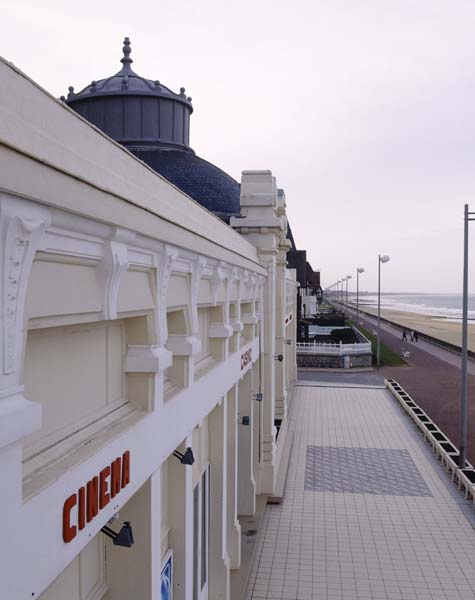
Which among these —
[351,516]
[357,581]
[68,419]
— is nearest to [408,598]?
[357,581]

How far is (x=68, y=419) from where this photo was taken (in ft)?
9.85

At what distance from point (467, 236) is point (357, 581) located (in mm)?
9235

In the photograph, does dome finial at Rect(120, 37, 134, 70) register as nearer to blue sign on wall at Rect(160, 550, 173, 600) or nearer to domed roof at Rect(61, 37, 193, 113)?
domed roof at Rect(61, 37, 193, 113)

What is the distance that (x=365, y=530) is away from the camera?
10617 millimetres

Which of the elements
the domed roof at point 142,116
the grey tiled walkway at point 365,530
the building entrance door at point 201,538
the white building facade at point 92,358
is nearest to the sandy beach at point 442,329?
the grey tiled walkway at point 365,530

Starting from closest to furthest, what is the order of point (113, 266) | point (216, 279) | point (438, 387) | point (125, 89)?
1. point (113, 266)
2. point (216, 279)
3. point (125, 89)
4. point (438, 387)

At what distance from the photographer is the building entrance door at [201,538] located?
6533 mm

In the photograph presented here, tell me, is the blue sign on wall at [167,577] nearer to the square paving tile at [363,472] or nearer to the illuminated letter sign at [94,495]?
the illuminated letter sign at [94,495]

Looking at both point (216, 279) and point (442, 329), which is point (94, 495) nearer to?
point (216, 279)

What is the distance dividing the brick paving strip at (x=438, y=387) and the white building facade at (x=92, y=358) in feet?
41.2

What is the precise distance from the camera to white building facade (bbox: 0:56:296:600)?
2105 mm

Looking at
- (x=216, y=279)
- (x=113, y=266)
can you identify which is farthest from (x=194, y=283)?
(x=113, y=266)

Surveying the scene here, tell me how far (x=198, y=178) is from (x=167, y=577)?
12.8 metres

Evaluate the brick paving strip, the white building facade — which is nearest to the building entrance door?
the white building facade
